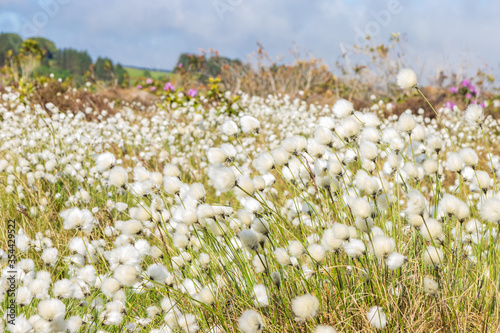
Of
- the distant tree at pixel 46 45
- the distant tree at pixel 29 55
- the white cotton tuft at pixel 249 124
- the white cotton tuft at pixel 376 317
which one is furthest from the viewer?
the distant tree at pixel 46 45

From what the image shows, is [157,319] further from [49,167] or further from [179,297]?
[49,167]

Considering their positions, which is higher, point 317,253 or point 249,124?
point 249,124

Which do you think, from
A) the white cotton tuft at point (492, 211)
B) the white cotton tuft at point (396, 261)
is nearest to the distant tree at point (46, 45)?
the white cotton tuft at point (396, 261)

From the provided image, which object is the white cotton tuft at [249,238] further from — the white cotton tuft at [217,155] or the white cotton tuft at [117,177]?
the white cotton tuft at [117,177]

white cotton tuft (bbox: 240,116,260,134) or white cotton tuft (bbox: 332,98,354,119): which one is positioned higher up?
white cotton tuft (bbox: 332,98,354,119)

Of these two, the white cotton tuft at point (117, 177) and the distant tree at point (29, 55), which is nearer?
the white cotton tuft at point (117, 177)

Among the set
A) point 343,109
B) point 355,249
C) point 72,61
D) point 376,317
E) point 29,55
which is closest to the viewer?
point 355,249

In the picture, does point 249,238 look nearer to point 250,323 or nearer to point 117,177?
point 250,323

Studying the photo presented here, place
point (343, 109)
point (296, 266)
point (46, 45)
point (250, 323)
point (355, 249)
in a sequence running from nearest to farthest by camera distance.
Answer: point (250, 323) → point (355, 249) → point (296, 266) → point (343, 109) → point (46, 45)

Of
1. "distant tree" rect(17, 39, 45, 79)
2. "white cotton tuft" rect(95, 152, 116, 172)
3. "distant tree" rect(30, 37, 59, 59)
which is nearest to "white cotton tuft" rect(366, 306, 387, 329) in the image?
"white cotton tuft" rect(95, 152, 116, 172)

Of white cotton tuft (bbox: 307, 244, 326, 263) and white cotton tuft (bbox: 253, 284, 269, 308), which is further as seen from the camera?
white cotton tuft (bbox: 253, 284, 269, 308)

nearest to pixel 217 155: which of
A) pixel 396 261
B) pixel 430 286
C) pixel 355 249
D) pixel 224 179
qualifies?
pixel 224 179

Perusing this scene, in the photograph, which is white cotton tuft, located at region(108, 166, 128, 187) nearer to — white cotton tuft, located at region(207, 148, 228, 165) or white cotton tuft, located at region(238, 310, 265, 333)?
white cotton tuft, located at region(207, 148, 228, 165)

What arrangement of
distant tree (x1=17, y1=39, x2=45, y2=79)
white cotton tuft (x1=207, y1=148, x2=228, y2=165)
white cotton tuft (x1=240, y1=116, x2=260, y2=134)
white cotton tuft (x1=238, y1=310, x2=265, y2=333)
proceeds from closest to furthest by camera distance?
white cotton tuft (x1=238, y1=310, x2=265, y2=333) < white cotton tuft (x1=207, y1=148, x2=228, y2=165) < white cotton tuft (x1=240, y1=116, x2=260, y2=134) < distant tree (x1=17, y1=39, x2=45, y2=79)
